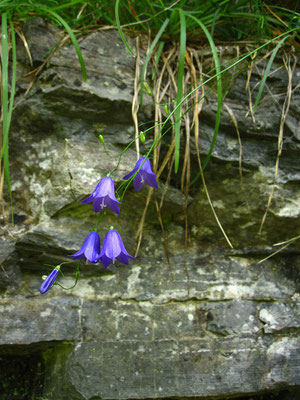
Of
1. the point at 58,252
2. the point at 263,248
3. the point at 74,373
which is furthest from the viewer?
the point at 263,248

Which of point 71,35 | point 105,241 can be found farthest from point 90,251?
point 71,35

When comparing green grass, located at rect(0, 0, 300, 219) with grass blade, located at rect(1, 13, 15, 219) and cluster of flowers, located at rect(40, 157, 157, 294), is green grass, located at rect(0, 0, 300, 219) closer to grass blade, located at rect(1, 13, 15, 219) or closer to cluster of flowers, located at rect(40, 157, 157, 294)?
grass blade, located at rect(1, 13, 15, 219)

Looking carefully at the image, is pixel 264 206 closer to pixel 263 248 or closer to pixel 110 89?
pixel 263 248


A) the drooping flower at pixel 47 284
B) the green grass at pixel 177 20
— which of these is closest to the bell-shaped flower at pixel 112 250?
the drooping flower at pixel 47 284

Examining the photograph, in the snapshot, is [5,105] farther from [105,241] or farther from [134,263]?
[134,263]

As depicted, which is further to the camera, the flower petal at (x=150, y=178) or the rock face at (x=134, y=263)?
the rock face at (x=134, y=263)

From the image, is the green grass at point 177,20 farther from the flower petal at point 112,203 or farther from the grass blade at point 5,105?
the flower petal at point 112,203

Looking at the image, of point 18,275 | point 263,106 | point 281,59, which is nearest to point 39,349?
point 18,275
